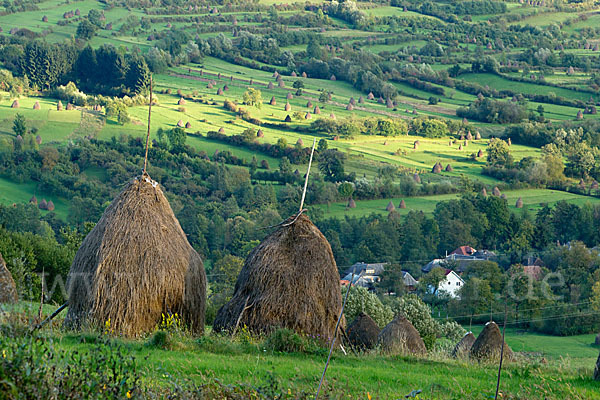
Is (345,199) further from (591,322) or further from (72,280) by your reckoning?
(72,280)

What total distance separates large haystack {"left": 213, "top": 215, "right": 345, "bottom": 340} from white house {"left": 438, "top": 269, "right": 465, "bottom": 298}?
44.9m

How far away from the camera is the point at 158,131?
104750mm

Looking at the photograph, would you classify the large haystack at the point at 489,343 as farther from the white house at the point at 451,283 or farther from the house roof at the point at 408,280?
the house roof at the point at 408,280

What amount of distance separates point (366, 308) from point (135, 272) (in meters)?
19.0

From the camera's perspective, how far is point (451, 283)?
197ft

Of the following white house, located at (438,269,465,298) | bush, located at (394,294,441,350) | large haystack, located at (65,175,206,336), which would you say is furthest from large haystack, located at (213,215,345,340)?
white house, located at (438,269,465,298)

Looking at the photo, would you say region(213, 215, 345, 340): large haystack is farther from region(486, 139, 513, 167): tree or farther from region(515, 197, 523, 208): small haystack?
region(486, 139, 513, 167): tree

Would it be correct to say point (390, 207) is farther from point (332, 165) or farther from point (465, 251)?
point (332, 165)

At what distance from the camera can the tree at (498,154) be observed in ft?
345

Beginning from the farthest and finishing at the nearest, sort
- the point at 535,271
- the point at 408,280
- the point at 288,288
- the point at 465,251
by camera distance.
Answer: the point at 465,251 < the point at 535,271 < the point at 408,280 < the point at 288,288

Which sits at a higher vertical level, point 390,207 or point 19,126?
point 19,126

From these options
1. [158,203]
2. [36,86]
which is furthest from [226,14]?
[158,203]

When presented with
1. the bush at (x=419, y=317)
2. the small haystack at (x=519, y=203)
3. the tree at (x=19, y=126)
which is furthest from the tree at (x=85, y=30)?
the bush at (x=419, y=317)

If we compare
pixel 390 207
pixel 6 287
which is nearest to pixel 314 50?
pixel 390 207
